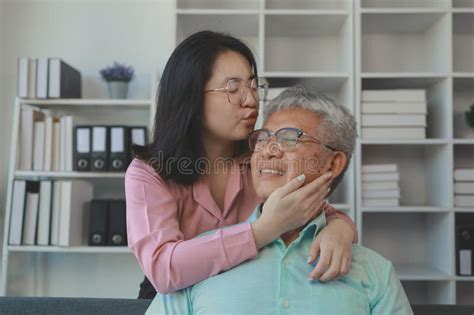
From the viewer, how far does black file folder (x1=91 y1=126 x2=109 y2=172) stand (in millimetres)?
2580

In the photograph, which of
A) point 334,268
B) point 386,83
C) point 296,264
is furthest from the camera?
point 386,83

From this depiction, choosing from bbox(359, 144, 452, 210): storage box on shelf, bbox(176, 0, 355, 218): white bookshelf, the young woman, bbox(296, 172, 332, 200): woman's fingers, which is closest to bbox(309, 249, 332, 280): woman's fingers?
the young woman

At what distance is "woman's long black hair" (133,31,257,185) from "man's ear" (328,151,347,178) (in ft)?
1.32

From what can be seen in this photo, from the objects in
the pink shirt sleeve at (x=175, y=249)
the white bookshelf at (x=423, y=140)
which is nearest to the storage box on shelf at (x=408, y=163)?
the white bookshelf at (x=423, y=140)

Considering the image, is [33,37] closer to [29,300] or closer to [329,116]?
[29,300]

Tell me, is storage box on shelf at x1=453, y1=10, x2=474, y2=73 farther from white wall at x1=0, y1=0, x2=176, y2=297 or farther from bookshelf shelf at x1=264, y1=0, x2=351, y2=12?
white wall at x1=0, y1=0, x2=176, y2=297

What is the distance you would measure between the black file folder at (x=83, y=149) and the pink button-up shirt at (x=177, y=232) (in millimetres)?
1370

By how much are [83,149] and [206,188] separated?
1439 millimetres

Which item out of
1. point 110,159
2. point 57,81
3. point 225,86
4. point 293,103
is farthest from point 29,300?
point 57,81

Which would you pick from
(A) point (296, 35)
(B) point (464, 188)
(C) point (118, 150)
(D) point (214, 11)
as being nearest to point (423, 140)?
(B) point (464, 188)

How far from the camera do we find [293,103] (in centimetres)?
129

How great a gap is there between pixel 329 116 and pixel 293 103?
0.35 feet

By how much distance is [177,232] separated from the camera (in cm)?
119

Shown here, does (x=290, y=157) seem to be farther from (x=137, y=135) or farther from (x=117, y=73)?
(x=117, y=73)
